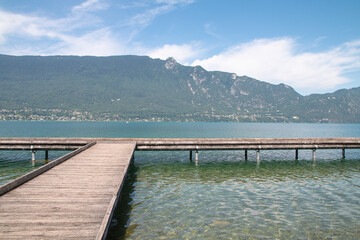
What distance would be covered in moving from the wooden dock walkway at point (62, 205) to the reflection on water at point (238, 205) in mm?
1409

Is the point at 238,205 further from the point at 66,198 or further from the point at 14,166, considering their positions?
the point at 14,166

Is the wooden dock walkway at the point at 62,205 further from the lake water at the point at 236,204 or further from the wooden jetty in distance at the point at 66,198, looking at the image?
the lake water at the point at 236,204

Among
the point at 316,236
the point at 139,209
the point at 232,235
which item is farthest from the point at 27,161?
the point at 316,236

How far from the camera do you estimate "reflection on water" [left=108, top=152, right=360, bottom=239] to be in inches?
354

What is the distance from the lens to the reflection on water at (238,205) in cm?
899

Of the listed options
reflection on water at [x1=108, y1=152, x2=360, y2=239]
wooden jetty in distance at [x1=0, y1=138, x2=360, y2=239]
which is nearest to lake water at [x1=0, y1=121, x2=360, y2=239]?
reflection on water at [x1=108, y1=152, x2=360, y2=239]

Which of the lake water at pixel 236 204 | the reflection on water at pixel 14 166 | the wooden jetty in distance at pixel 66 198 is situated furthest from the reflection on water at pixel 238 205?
the reflection on water at pixel 14 166

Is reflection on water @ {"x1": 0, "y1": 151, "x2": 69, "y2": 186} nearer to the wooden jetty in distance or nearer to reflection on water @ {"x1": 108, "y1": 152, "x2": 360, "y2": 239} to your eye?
the wooden jetty in distance

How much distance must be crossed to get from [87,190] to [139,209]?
8.38 feet

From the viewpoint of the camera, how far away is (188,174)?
18438 millimetres

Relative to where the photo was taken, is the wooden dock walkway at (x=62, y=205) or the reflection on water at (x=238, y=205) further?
the reflection on water at (x=238, y=205)

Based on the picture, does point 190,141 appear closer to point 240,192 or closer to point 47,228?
point 240,192

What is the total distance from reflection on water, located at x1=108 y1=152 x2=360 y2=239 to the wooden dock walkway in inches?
55.5

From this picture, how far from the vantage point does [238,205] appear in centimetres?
1159
